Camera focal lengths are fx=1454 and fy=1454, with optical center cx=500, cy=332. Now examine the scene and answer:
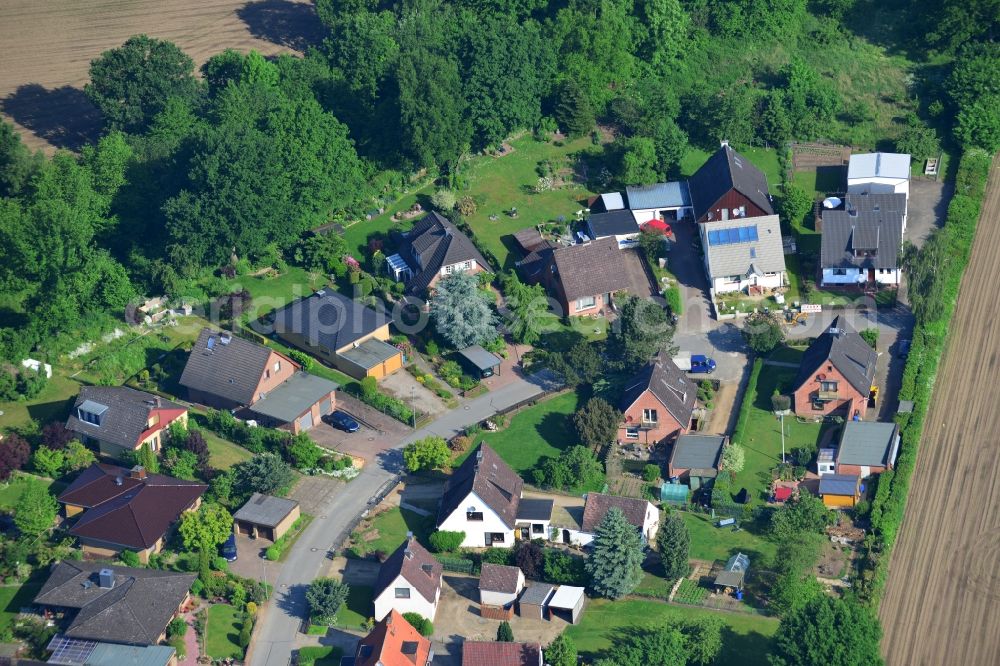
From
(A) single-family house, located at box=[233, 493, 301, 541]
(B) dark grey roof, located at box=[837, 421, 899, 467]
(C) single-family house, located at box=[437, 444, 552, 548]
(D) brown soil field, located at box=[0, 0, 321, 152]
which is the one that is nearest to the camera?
(C) single-family house, located at box=[437, 444, 552, 548]

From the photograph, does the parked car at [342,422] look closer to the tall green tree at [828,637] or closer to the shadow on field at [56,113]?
the tall green tree at [828,637]

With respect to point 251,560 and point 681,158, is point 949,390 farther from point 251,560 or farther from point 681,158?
point 251,560

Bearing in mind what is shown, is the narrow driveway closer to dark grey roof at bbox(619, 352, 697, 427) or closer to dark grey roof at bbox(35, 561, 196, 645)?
dark grey roof at bbox(35, 561, 196, 645)

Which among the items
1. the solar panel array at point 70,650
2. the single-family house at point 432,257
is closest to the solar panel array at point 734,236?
the single-family house at point 432,257

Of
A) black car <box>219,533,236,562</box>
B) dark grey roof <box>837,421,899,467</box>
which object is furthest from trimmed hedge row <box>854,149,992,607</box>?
black car <box>219,533,236,562</box>

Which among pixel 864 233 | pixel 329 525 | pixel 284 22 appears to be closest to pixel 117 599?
pixel 329 525

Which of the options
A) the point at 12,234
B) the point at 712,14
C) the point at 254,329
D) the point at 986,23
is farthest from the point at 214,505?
the point at 986,23
